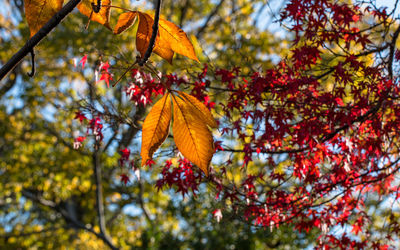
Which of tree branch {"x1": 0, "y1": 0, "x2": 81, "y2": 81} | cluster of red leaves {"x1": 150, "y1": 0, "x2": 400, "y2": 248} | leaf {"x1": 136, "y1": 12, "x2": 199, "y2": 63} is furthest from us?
cluster of red leaves {"x1": 150, "y1": 0, "x2": 400, "y2": 248}

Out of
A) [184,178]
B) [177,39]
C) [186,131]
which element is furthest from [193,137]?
[184,178]

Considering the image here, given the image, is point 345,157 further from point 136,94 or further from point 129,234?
point 129,234

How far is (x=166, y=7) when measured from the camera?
7.54 meters

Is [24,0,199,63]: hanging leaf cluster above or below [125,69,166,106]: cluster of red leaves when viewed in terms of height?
below

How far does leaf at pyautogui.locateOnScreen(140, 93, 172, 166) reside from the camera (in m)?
0.44

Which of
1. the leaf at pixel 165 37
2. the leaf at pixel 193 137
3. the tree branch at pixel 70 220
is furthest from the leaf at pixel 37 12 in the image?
the tree branch at pixel 70 220

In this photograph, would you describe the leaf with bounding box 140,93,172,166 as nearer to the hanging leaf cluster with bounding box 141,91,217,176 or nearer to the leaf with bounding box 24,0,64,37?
the hanging leaf cluster with bounding box 141,91,217,176

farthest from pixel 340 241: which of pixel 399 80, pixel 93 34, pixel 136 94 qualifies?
pixel 93 34

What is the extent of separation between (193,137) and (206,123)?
24mm

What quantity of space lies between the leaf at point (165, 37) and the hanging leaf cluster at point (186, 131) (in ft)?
0.32

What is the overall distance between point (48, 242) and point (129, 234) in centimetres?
184

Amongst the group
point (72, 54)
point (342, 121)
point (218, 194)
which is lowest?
point (218, 194)

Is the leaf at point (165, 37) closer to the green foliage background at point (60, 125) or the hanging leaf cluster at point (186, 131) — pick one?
the hanging leaf cluster at point (186, 131)

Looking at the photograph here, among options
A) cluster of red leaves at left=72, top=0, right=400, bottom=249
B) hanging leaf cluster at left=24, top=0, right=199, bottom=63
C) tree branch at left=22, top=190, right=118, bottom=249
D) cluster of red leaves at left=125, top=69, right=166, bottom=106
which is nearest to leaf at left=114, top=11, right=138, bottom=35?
hanging leaf cluster at left=24, top=0, right=199, bottom=63
